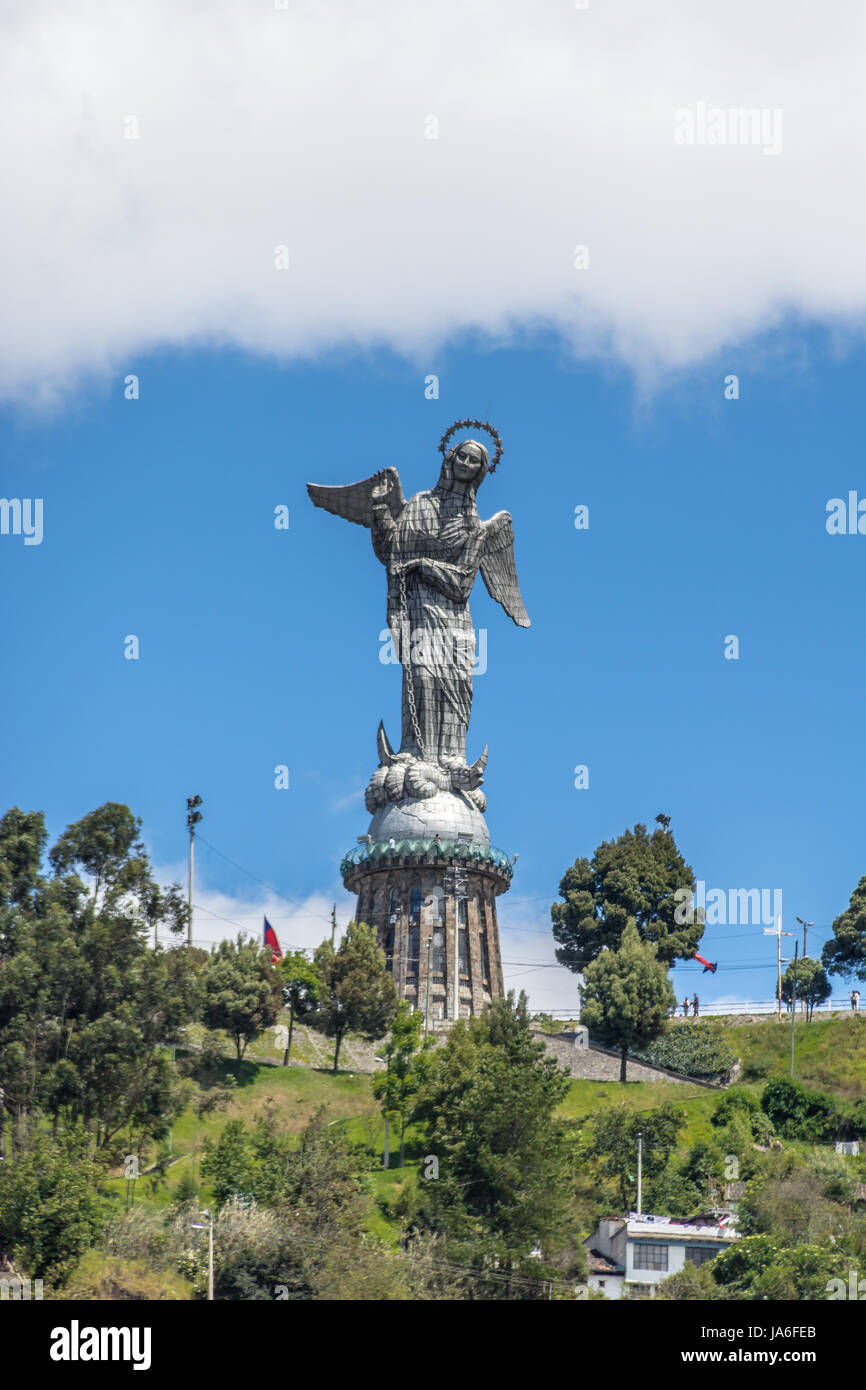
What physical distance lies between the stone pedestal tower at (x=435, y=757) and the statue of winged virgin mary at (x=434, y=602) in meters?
0.04

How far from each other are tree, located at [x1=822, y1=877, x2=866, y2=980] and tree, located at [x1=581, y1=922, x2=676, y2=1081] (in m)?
13.9

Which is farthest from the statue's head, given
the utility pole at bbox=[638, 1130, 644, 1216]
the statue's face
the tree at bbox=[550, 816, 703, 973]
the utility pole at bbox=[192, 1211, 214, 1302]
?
the utility pole at bbox=[192, 1211, 214, 1302]

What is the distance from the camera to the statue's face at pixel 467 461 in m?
95.9

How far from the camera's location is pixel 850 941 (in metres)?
105

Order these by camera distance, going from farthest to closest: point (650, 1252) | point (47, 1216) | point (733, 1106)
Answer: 1. point (733, 1106)
2. point (650, 1252)
3. point (47, 1216)

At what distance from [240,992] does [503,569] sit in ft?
80.7

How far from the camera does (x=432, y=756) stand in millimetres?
96812

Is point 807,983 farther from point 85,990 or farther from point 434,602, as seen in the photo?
point 85,990

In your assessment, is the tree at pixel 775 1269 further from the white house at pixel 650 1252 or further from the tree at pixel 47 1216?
the tree at pixel 47 1216

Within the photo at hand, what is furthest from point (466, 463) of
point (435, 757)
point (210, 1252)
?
point (210, 1252)

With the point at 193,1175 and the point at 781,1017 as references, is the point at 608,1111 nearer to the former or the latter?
the point at 193,1175

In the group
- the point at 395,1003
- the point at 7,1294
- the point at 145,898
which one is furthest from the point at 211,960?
the point at 7,1294

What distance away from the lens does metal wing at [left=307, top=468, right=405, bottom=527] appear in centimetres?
9719

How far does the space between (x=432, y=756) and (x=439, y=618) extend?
19.4 feet
